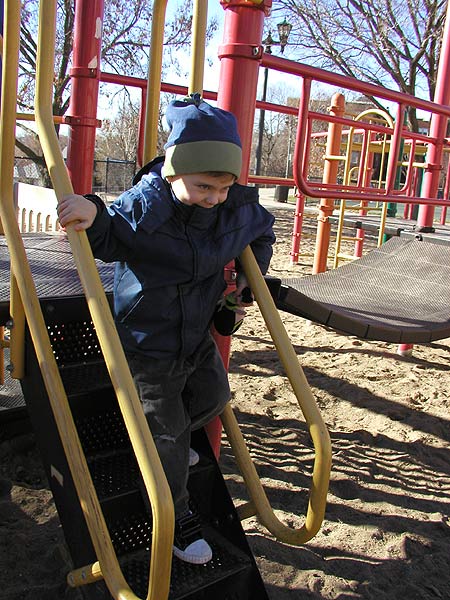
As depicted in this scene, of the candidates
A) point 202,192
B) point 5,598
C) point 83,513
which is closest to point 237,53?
point 202,192

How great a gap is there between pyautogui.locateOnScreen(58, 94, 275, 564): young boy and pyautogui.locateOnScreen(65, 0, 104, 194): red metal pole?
68.5 inches

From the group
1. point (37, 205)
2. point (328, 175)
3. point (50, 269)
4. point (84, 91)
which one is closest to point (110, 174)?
point (328, 175)

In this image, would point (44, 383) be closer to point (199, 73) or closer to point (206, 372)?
point (206, 372)

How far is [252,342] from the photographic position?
5.38m

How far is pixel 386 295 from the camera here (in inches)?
176

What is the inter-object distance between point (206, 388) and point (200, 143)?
2.62 feet

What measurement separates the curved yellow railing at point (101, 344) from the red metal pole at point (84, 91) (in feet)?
5.06

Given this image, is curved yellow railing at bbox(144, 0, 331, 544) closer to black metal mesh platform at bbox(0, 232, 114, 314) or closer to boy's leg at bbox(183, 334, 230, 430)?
boy's leg at bbox(183, 334, 230, 430)

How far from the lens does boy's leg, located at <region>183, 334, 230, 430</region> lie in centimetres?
201

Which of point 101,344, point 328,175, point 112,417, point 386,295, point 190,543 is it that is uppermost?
point 328,175

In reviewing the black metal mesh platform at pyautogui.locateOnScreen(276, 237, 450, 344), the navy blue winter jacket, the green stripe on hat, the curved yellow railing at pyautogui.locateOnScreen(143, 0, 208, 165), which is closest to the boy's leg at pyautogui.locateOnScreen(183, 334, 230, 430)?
the navy blue winter jacket

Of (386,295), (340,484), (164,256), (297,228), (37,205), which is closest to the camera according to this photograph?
(164,256)

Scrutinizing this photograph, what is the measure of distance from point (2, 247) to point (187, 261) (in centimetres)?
204

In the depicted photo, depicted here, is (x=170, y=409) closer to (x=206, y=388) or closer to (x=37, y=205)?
(x=206, y=388)
